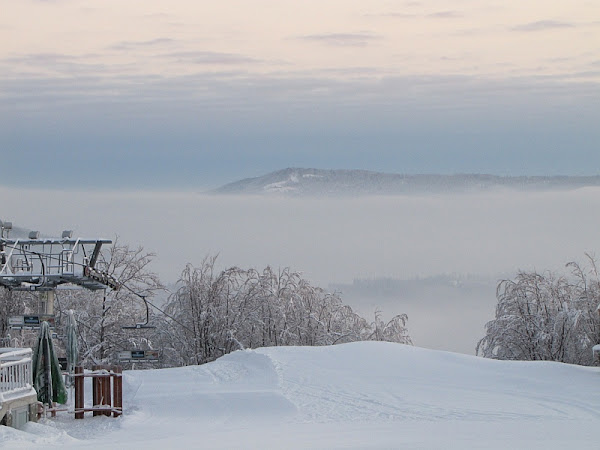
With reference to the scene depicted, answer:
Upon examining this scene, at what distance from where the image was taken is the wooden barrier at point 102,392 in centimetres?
2011

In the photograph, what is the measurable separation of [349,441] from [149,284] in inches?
1088

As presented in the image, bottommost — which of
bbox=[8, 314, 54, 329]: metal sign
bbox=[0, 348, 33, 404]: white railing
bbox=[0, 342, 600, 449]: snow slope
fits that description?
bbox=[0, 342, 600, 449]: snow slope

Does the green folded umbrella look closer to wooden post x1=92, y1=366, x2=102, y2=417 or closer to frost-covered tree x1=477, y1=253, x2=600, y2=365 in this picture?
wooden post x1=92, y1=366, x2=102, y2=417

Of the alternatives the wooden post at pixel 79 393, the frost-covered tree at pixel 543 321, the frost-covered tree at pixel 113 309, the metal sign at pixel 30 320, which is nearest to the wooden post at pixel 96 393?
the wooden post at pixel 79 393

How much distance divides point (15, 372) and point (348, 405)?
706cm

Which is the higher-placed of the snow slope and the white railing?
the white railing

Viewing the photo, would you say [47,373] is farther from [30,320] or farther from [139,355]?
[139,355]

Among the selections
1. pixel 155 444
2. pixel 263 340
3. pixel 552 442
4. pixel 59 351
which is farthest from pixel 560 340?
pixel 155 444

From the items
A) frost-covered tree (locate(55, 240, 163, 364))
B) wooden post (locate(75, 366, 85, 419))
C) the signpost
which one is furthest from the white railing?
frost-covered tree (locate(55, 240, 163, 364))

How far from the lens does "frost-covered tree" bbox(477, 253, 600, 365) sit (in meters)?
39.8

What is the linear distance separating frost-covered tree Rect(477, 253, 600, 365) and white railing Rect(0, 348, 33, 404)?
24355mm

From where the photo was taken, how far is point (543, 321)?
40562 mm

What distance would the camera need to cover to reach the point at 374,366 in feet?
80.3

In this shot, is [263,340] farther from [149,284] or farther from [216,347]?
[149,284]
